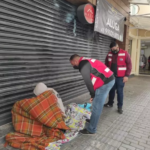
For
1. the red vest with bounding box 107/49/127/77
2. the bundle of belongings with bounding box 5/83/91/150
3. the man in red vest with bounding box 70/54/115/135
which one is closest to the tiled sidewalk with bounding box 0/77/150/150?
the bundle of belongings with bounding box 5/83/91/150

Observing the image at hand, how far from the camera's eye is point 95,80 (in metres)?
2.72

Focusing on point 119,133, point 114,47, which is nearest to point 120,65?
point 114,47

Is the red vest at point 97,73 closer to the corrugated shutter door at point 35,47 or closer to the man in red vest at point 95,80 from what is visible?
the man in red vest at point 95,80

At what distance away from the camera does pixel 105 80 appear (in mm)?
2744

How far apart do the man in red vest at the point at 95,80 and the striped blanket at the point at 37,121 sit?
24.3 inches

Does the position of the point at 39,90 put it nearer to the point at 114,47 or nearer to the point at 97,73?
the point at 97,73

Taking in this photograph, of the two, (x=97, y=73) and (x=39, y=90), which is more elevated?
(x=97, y=73)

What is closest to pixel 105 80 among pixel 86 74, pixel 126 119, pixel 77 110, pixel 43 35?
pixel 86 74

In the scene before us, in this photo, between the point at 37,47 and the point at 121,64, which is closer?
the point at 37,47

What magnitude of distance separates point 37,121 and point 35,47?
5.02ft

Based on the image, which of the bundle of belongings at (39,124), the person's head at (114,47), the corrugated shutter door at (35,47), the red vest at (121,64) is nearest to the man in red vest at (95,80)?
the bundle of belongings at (39,124)

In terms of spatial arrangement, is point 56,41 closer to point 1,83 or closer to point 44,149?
point 1,83

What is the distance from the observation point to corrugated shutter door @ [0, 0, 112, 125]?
2672 millimetres

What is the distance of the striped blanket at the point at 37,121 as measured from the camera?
2.49m
